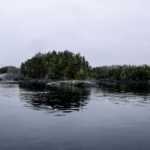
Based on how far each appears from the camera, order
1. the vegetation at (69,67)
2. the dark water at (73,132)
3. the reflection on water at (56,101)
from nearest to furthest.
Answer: the dark water at (73,132), the reflection on water at (56,101), the vegetation at (69,67)

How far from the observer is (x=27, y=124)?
2680 centimetres

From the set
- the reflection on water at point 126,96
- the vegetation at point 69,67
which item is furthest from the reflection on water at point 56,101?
the vegetation at point 69,67

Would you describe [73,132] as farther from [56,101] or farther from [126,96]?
[126,96]

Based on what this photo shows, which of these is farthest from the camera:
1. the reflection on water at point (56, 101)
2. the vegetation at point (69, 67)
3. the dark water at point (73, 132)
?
the vegetation at point (69, 67)

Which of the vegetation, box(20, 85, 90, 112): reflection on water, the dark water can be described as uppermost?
the vegetation

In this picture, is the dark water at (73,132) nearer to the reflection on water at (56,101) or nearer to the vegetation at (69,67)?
the reflection on water at (56,101)

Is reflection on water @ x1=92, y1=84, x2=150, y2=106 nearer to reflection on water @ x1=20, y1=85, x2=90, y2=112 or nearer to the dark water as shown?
reflection on water @ x1=20, y1=85, x2=90, y2=112

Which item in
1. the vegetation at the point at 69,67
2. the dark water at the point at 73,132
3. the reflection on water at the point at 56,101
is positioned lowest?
the dark water at the point at 73,132

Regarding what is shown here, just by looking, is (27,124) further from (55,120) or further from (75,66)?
(75,66)

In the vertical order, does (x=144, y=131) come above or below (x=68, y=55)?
below

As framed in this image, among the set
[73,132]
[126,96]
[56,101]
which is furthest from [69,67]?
[73,132]

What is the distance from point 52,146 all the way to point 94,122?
10495 mm

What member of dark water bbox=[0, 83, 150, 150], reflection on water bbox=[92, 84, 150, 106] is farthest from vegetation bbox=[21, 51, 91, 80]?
dark water bbox=[0, 83, 150, 150]

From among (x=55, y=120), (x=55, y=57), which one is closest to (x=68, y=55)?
(x=55, y=57)
